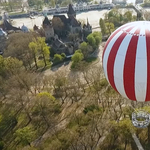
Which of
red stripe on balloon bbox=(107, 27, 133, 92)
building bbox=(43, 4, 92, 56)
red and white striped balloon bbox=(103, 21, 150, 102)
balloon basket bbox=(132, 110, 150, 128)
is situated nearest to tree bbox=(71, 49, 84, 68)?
building bbox=(43, 4, 92, 56)

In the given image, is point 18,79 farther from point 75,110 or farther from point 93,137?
point 93,137

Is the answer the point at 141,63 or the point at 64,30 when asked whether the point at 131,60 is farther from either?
the point at 64,30

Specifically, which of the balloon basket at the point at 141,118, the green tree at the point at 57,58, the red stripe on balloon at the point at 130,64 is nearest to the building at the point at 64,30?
the green tree at the point at 57,58

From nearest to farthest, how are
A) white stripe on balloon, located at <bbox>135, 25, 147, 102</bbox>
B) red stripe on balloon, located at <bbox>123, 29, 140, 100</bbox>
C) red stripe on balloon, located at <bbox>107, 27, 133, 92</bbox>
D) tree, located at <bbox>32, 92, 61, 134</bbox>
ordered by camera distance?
white stripe on balloon, located at <bbox>135, 25, 147, 102</bbox> < red stripe on balloon, located at <bbox>123, 29, 140, 100</bbox> < red stripe on balloon, located at <bbox>107, 27, 133, 92</bbox> < tree, located at <bbox>32, 92, 61, 134</bbox>

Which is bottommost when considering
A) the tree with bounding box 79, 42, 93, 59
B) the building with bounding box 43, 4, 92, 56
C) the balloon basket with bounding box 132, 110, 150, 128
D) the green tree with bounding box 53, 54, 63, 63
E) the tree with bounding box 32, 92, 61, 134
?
the tree with bounding box 32, 92, 61, 134

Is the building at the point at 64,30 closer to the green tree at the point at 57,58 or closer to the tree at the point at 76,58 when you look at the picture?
the green tree at the point at 57,58

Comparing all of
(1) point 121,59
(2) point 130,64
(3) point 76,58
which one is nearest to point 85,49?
(3) point 76,58

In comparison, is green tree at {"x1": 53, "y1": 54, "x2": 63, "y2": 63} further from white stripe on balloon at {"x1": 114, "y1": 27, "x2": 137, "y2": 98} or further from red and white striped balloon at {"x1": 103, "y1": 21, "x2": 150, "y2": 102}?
white stripe on balloon at {"x1": 114, "y1": 27, "x2": 137, "y2": 98}

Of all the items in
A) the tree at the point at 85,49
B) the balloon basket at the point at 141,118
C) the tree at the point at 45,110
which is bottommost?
the tree at the point at 45,110
